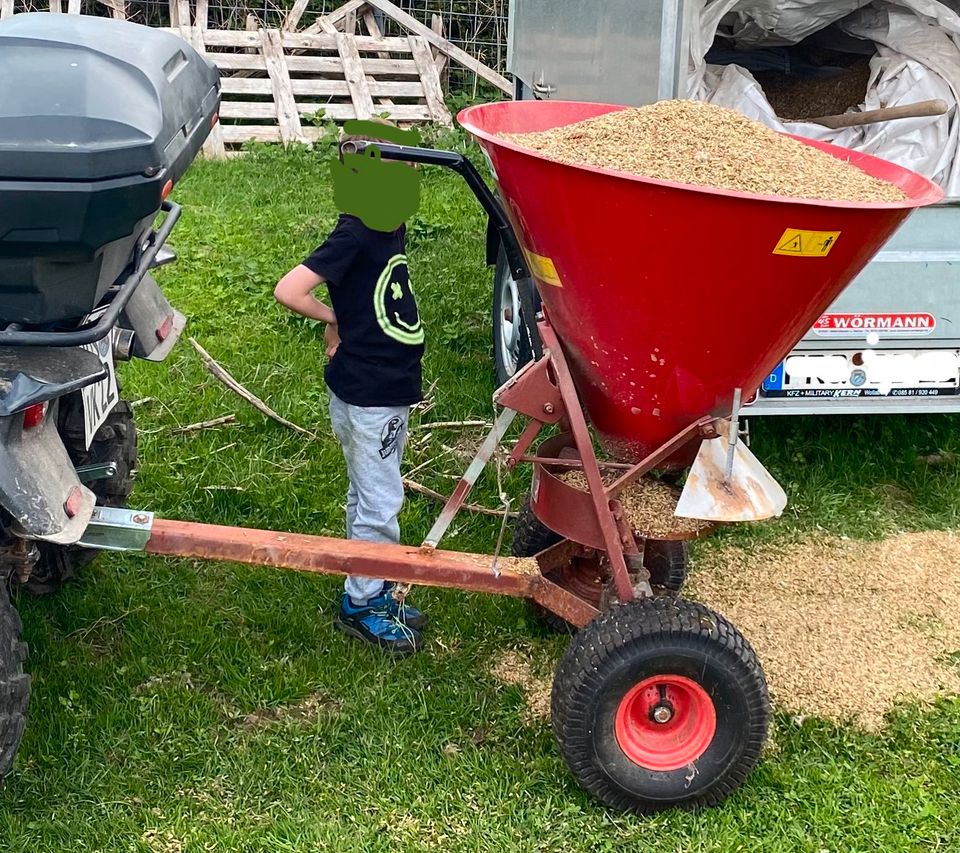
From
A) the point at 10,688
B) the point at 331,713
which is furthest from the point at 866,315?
the point at 10,688

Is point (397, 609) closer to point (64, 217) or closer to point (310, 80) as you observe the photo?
point (64, 217)

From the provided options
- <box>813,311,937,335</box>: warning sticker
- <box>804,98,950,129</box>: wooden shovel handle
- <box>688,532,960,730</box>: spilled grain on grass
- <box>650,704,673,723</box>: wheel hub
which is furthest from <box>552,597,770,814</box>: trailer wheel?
<box>804,98,950,129</box>: wooden shovel handle

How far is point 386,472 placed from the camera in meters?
3.07

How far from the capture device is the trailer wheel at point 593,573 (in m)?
3.18

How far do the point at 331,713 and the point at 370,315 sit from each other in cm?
110

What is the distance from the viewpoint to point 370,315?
9.47 feet

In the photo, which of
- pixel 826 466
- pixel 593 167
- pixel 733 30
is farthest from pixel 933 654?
pixel 733 30

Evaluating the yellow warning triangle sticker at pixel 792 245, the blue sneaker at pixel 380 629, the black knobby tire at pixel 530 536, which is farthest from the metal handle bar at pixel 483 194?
the blue sneaker at pixel 380 629

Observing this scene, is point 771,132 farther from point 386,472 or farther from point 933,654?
point 933,654

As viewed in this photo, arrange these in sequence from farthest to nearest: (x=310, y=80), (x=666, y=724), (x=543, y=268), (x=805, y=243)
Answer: (x=310, y=80)
(x=666, y=724)
(x=543, y=268)
(x=805, y=243)

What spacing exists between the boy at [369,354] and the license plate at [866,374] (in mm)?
1351

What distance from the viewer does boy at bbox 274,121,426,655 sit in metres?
2.80

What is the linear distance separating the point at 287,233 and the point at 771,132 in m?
4.49

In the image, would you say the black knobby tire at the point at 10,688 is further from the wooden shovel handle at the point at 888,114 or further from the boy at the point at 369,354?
the wooden shovel handle at the point at 888,114
